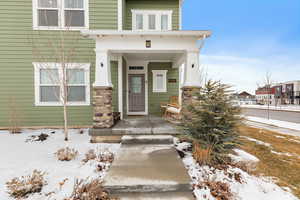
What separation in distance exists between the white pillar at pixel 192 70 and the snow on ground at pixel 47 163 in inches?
118

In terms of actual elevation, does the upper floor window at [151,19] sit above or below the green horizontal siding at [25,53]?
above

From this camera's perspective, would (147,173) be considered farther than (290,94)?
No

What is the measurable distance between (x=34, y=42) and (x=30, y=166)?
520 centimetres

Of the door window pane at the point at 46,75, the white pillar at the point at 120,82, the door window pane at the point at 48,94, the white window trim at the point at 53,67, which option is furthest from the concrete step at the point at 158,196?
the door window pane at the point at 46,75

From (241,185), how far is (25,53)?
836 cm

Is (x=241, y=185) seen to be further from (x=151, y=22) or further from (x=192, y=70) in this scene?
(x=151, y=22)

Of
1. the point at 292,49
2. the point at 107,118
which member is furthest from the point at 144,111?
the point at 292,49

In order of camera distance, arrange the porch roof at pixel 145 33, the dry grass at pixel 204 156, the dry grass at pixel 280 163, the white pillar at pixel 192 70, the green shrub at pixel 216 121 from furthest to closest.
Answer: the white pillar at pixel 192 70 < the porch roof at pixel 145 33 < the green shrub at pixel 216 121 < the dry grass at pixel 204 156 < the dry grass at pixel 280 163

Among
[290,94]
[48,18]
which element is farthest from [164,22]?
[290,94]

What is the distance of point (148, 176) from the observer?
8.02 ft

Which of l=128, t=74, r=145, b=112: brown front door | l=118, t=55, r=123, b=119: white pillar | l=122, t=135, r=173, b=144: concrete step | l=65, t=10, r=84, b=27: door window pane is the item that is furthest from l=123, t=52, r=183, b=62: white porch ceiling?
l=122, t=135, r=173, b=144: concrete step

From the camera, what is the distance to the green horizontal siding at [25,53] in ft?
18.7

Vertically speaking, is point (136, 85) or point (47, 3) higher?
point (47, 3)

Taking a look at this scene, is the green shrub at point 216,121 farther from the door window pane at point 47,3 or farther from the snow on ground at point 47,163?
the door window pane at point 47,3
